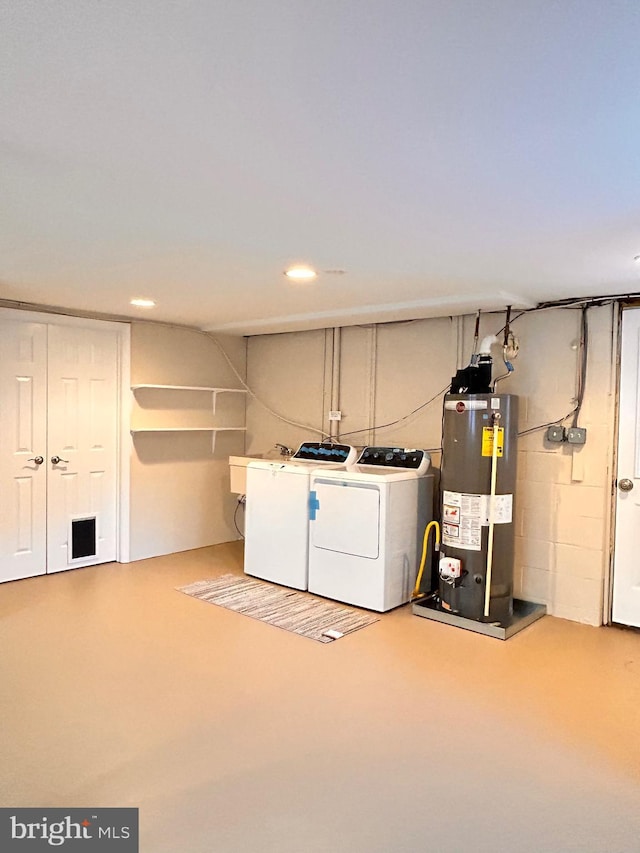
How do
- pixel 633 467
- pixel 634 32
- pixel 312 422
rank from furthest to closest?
pixel 312 422, pixel 633 467, pixel 634 32

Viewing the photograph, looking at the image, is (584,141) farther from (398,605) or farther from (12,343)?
(12,343)

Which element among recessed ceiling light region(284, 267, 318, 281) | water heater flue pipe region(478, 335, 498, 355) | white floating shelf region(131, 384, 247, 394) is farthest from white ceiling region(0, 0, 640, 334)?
white floating shelf region(131, 384, 247, 394)

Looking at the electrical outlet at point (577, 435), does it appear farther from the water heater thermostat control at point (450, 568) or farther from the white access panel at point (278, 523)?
the white access panel at point (278, 523)

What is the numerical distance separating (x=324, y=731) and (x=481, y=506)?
74.8 inches

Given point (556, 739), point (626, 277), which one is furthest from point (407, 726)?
point (626, 277)

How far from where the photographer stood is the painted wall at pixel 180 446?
5.56m

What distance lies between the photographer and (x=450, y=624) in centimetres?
413

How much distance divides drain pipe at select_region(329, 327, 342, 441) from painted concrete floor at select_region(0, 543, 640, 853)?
2.06m

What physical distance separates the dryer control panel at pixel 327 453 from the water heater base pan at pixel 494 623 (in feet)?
4.23

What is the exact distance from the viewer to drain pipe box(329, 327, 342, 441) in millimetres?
5633

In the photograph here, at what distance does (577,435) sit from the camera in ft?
13.8

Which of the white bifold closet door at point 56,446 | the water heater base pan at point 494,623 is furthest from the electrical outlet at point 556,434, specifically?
the white bifold closet door at point 56,446

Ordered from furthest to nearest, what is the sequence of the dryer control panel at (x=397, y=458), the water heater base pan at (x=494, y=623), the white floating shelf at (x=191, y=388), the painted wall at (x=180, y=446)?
the painted wall at (x=180, y=446), the white floating shelf at (x=191, y=388), the dryer control panel at (x=397, y=458), the water heater base pan at (x=494, y=623)

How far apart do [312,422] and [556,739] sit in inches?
144
